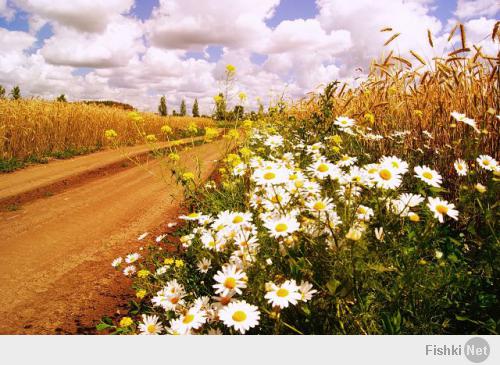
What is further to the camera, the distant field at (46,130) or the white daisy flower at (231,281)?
the distant field at (46,130)

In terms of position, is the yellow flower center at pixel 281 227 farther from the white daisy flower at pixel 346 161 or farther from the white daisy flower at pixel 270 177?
the white daisy flower at pixel 346 161

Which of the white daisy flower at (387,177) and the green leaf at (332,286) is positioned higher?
the white daisy flower at (387,177)

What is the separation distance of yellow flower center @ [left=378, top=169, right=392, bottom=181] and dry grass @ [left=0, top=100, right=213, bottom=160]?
326 inches

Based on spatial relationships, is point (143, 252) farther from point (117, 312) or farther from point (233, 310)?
point (233, 310)

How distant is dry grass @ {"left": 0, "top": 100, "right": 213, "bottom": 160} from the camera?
32.6 feet

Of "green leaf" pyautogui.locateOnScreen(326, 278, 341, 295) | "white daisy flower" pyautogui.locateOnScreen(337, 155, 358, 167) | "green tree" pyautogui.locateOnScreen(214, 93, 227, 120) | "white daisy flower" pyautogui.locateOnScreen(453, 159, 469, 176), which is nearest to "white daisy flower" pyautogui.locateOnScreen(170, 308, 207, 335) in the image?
"green leaf" pyautogui.locateOnScreen(326, 278, 341, 295)

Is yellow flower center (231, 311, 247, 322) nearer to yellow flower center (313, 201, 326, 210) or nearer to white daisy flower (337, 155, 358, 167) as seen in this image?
yellow flower center (313, 201, 326, 210)

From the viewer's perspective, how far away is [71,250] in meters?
4.04

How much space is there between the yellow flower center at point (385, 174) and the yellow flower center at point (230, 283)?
0.96 meters

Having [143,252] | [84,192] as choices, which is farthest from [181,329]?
[84,192]

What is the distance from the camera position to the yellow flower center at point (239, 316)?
152cm

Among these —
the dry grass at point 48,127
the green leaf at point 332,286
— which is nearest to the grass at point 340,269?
the green leaf at point 332,286
